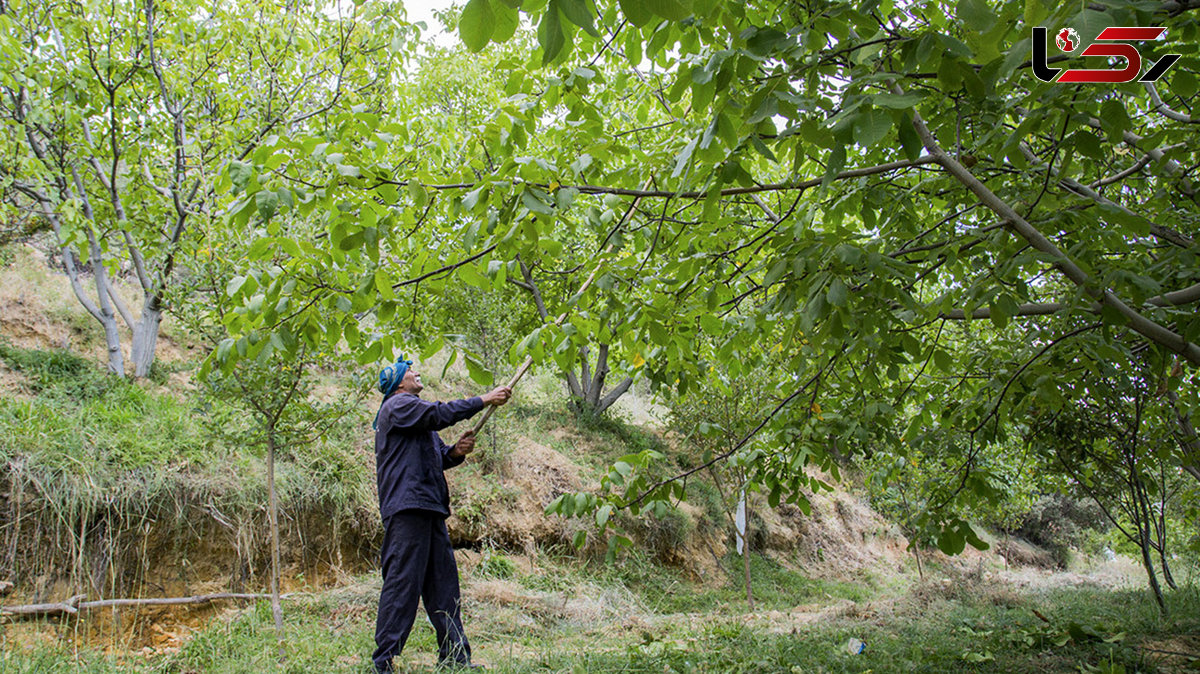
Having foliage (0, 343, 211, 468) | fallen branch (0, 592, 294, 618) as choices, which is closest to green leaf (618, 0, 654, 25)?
fallen branch (0, 592, 294, 618)

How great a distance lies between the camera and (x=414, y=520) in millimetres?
3600

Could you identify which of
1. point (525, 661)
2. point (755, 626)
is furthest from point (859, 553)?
point (525, 661)

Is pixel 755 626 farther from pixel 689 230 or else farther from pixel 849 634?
pixel 689 230

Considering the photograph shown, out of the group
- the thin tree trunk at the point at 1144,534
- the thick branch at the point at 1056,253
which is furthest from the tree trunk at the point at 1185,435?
the thick branch at the point at 1056,253

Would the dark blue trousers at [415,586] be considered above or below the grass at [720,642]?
above

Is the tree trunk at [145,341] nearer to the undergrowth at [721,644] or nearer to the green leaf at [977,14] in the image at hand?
the undergrowth at [721,644]

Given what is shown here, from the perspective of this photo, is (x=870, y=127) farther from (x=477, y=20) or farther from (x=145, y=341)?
(x=145, y=341)

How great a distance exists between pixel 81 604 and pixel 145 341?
3.46 m

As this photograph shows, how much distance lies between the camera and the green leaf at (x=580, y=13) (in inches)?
34.0

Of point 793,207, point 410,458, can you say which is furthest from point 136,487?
point 793,207

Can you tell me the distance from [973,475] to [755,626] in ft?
10.1

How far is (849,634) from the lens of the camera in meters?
4.48

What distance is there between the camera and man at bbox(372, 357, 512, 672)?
339cm

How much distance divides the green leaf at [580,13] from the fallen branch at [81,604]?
17.8ft
